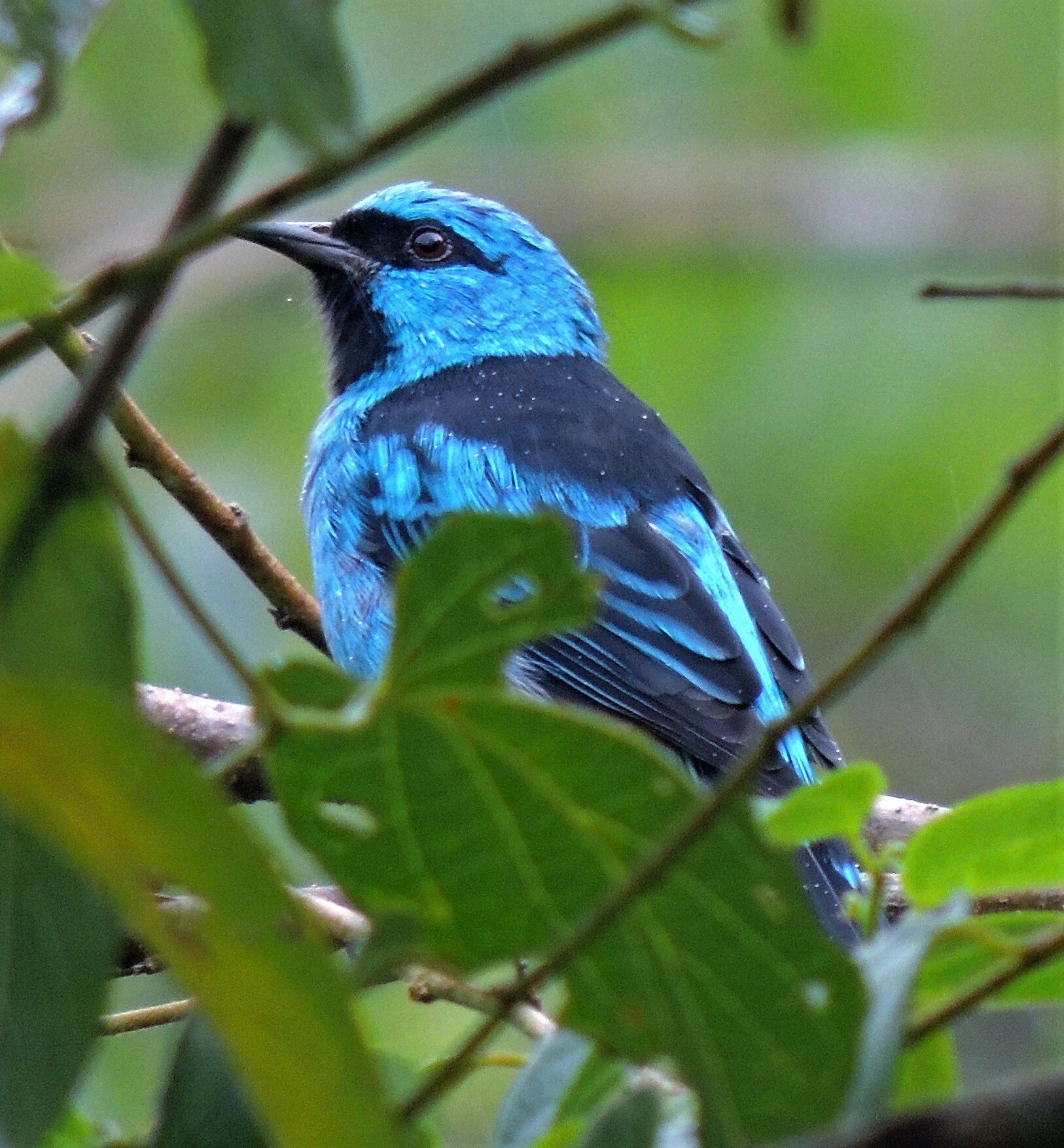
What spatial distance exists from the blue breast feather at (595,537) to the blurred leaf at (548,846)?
270 centimetres

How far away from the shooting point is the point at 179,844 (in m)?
1.00

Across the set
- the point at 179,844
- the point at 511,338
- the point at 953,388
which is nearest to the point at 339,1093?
the point at 179,844

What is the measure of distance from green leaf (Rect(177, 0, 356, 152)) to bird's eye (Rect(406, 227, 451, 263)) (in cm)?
492

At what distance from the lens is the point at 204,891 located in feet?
3.33

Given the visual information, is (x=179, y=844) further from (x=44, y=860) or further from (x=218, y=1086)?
(x=218, y=1086)

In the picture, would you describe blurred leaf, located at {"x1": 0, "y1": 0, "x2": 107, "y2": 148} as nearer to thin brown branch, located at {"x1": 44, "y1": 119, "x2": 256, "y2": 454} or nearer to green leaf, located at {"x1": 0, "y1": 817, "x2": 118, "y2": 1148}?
thin brown branch, located at {"x1": 44, "y1": 119, "x2": 256, "y2": 454}

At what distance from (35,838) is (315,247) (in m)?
4.79

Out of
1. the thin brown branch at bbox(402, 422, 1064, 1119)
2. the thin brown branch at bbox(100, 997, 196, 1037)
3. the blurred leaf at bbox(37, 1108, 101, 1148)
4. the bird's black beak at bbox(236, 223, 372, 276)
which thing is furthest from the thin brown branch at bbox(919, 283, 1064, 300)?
the bird's black beak at bbox(236, 223, 372, 276)

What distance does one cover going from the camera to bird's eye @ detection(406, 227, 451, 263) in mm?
6074

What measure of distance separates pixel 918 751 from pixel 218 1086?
29.0ft

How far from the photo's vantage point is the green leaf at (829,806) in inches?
54.0

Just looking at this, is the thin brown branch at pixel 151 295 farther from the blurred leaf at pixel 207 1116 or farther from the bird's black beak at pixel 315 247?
the bird's black beak at pixel 315 247

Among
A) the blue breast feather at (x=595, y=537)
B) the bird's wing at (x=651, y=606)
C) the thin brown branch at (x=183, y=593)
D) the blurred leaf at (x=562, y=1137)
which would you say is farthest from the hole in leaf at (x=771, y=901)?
the bird's wing at (x=651, y=606)

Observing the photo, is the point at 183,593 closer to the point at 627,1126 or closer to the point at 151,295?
the point at 151,295
